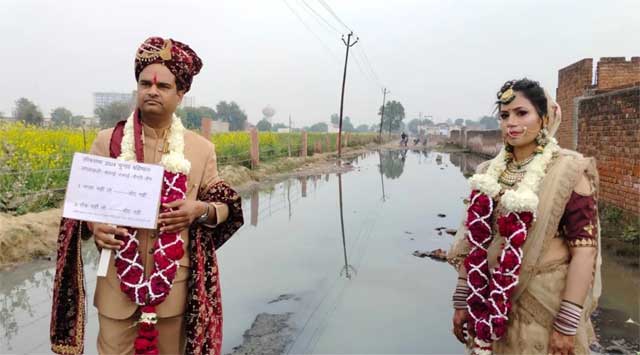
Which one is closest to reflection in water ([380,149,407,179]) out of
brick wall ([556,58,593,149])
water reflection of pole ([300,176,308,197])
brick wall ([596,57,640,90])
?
water reflection of pole ([300,176,308,197])

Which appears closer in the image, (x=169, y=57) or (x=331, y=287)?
(x=169, y=57)

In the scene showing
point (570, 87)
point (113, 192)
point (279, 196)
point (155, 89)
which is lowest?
point (279, 196)

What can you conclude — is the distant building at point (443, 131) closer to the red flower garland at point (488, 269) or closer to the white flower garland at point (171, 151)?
the red flower garland at point (488, 269)

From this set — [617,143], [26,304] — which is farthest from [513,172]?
[617,143]

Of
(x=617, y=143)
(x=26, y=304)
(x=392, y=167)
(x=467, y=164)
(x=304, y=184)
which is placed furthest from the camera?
(x=467, y=164)

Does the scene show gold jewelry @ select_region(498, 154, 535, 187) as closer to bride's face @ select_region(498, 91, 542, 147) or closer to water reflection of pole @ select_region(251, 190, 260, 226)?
bride's face @ select_region(498, 91, 542, 147)

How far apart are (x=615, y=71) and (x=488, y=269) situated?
9396 mm

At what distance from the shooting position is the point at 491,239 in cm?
195

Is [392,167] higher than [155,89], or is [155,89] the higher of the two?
[155,89]

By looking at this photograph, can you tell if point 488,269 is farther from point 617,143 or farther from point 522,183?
point 617,143

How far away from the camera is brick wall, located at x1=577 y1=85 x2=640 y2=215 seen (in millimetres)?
6375

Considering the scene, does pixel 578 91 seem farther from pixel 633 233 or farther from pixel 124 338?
pixel 124 338

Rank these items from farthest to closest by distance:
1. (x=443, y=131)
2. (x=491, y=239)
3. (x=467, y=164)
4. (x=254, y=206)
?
(x=443, y=131), (x=467, y=164), (x=254, y=206), (x=491, y=239)

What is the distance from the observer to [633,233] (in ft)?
20.5
